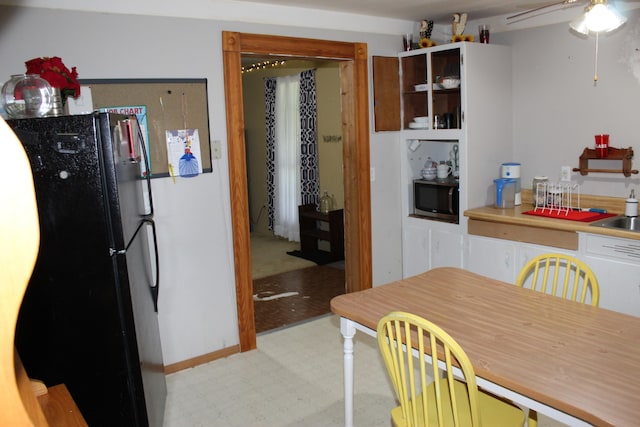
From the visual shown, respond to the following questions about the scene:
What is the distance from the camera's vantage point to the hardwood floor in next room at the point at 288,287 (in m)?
4.31

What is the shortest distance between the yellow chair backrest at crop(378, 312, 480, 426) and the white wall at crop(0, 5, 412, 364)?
1.76m

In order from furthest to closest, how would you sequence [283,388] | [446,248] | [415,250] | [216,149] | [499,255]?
[415,250] → [446,248] → [499,255] → [216,149] → [283,388]

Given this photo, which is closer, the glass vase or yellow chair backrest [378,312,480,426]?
yellow chair backrest [378,312,480,426]

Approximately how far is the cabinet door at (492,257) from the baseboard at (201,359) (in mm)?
1867

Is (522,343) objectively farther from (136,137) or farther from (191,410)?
(136,137)

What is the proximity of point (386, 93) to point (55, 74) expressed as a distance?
2513 millimetres

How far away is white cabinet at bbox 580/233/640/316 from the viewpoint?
3.16 m

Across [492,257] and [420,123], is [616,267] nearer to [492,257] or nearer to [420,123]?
[492,257]

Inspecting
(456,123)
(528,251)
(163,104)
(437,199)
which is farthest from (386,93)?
(163,104)

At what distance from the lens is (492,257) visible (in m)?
3.95

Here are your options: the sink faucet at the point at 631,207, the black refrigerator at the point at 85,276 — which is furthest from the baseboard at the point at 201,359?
the sink faucet at the point at 631,207

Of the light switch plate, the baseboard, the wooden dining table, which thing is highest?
the light switch plate

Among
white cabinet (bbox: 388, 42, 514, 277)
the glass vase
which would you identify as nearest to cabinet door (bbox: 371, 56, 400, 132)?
white cabinet (bbox: 388, 42, 514, 277)

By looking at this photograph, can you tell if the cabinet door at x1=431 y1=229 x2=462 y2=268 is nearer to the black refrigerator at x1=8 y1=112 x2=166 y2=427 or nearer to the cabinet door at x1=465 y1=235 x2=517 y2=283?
the cabinet door at x1=465 y1=235 x2=517 y2=283
